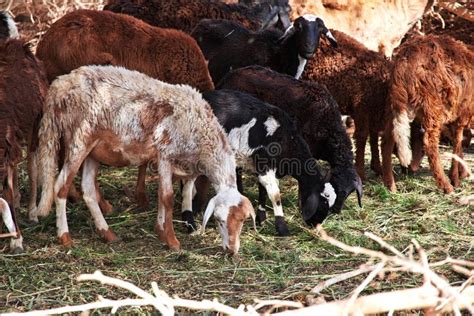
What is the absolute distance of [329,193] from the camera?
320 inches

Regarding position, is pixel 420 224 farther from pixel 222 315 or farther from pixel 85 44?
pixel 85 44

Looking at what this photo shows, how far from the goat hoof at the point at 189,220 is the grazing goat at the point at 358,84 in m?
2.84

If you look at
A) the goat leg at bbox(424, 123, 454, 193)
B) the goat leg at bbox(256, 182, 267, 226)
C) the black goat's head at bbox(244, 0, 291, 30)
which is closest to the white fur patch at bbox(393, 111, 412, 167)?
the goat leg at bbox(424, 123, 454, 193)

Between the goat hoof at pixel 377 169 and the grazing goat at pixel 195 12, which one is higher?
the grazing goat at pixel 195 12

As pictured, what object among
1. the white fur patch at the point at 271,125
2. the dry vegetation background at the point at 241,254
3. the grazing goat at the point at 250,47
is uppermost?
the grazing goat at the point at 250,47

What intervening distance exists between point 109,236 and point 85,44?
7.27 ft

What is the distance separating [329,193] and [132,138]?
2179mm

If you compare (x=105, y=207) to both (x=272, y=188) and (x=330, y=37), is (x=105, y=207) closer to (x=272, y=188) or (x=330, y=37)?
(x=272, y=188)

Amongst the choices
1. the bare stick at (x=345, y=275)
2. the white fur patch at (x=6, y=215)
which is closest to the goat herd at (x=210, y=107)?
the white fur patch at (x=6, y=215)

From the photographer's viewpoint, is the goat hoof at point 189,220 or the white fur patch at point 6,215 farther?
the goat hoof at point 189,220

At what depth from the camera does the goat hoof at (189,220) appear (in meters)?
7.83

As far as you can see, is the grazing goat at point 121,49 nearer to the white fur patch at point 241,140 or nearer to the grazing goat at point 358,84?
the white fur patch at point 241,140

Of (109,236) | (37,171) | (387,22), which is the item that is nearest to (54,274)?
(109,236)

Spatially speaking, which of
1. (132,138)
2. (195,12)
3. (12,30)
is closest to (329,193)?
(132,138)
